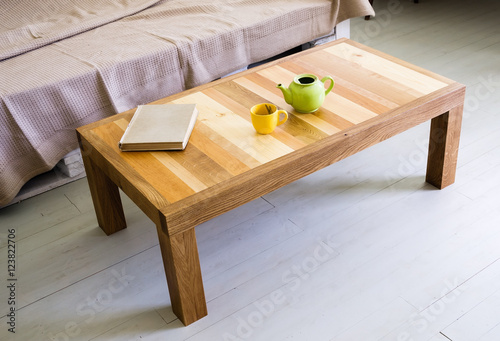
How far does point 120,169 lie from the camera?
153 centimetres

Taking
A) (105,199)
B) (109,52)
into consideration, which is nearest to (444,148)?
(105,199)

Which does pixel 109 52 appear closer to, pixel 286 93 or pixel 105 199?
pixel 105 199

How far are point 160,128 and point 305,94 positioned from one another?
1.36 feet

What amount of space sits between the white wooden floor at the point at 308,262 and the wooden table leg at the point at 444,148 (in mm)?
48

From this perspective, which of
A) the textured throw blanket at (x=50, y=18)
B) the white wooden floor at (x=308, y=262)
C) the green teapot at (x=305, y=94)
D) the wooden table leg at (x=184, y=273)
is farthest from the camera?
the textured throw blanket at (x=50, y=18)

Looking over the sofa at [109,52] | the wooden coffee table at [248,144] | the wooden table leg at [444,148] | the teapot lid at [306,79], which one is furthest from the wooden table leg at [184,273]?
the wooden table leg at [444,148]

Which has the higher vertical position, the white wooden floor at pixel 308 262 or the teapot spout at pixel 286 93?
the teapot spout at pixel 286 93

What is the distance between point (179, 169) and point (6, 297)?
647mm

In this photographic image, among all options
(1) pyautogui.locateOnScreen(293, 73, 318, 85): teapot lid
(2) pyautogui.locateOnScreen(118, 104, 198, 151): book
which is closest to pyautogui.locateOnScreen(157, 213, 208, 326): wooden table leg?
(2) pyautogui.locateOnScreen(118, 104, 198, 151): book

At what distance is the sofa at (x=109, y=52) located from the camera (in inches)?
78.7

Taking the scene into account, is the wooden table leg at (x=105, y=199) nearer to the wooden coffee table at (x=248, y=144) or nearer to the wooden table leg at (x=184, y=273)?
the wooden coffee table at (x=248, y=144)

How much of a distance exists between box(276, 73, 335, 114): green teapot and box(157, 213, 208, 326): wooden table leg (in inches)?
19.9

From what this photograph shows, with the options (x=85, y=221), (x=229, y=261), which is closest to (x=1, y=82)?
(x=85, y=221)

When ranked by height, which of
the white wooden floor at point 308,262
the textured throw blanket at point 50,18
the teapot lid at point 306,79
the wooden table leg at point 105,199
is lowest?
the white wooden floor at point 308,262
